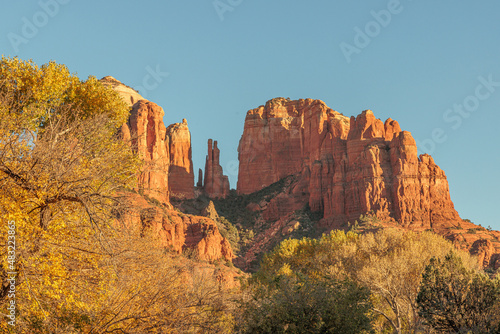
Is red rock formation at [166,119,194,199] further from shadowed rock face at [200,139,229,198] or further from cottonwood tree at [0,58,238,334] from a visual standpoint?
cottonwood tree at [0,58,238,334]

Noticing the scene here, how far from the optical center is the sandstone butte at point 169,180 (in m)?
80.0

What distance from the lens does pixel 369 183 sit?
10381 centimetres

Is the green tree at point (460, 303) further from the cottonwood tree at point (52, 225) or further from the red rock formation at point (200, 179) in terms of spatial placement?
the red rock formation at point (200, 179)

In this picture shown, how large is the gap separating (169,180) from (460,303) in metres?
108

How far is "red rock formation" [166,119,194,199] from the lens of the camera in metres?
131

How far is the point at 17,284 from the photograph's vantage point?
12984mm

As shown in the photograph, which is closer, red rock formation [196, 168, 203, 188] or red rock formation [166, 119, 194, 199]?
red rock formation [166, 119, 194, 199]

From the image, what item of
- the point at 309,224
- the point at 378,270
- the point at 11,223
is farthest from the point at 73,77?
the point at 309,224

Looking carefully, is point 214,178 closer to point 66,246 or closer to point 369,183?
point 369,183

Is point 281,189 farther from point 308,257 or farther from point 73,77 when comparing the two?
point 73,77

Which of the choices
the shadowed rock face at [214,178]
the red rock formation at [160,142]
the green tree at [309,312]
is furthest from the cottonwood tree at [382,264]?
the shadowed rock face at [214,178]

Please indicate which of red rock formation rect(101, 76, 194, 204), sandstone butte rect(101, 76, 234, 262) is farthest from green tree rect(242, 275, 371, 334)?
red rock formation rect(101, 76, 194, 204)

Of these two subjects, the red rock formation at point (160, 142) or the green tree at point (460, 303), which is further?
the red rock formation at point (160, 142)

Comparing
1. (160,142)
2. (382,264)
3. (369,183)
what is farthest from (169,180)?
(382,264)
